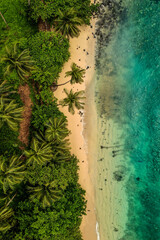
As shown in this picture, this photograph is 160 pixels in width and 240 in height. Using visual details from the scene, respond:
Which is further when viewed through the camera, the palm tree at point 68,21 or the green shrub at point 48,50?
the green shrub at point 48,50

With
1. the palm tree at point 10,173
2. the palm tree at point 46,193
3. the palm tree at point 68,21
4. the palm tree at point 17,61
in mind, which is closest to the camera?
the palm tree at point 17,61

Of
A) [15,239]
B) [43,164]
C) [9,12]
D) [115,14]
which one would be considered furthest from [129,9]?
[15,239]

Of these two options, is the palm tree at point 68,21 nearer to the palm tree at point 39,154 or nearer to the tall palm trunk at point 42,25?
the tall palm trunk at point 42,25

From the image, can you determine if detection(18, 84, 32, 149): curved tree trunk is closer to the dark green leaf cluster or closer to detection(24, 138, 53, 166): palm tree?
detection(24, 138, 53, 166): palm tree

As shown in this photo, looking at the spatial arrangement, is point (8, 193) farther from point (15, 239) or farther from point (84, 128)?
point (84, 128)

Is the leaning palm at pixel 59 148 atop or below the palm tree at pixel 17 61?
below

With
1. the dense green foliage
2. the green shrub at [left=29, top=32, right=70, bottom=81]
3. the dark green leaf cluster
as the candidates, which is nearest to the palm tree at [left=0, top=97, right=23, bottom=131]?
the dense green foliage

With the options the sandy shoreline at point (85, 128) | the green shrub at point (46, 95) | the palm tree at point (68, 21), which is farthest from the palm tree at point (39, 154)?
the palm tree at point (68, 21)

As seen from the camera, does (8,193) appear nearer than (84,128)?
Yes

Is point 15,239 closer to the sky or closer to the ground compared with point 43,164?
closer to the ground
